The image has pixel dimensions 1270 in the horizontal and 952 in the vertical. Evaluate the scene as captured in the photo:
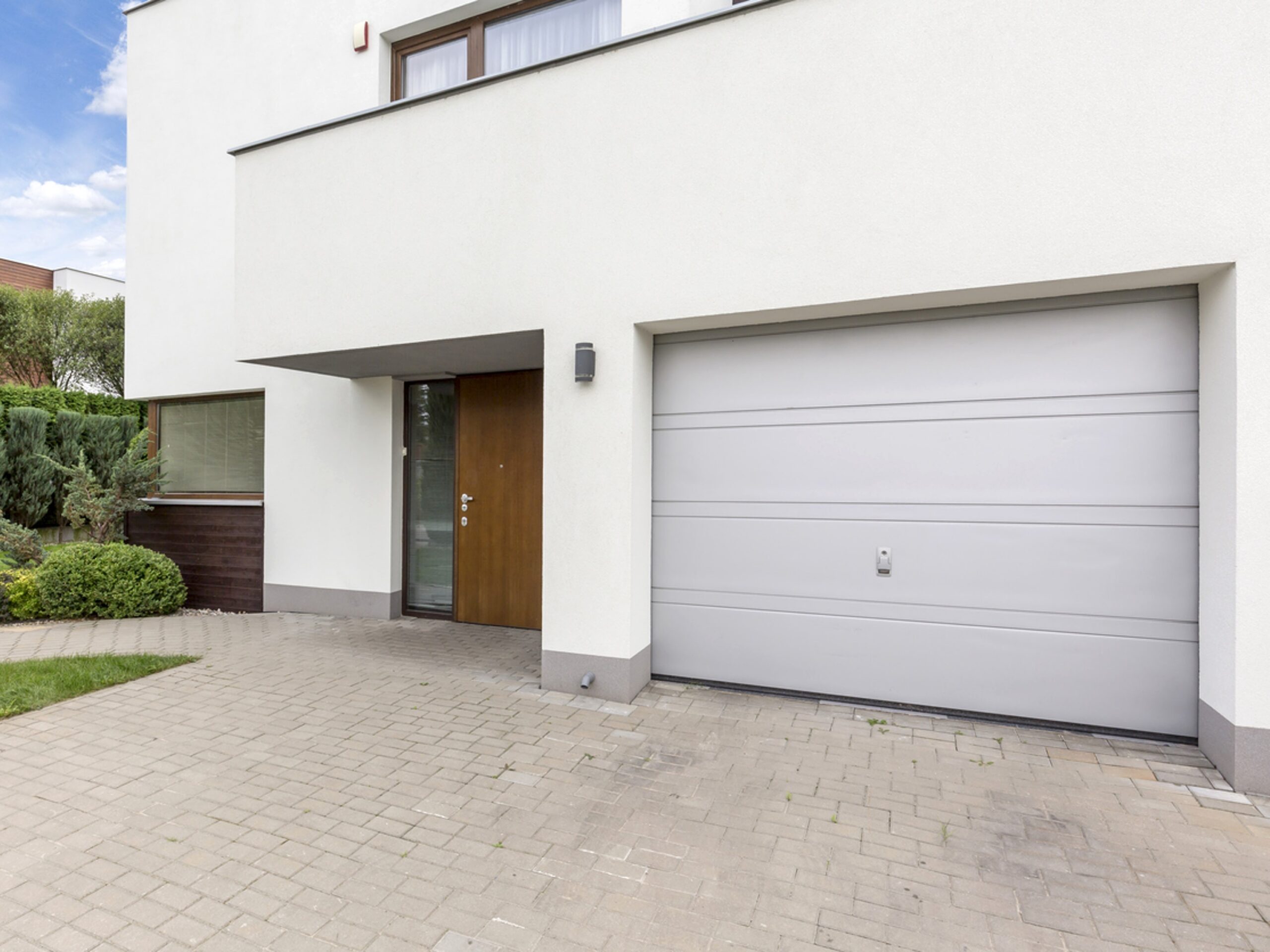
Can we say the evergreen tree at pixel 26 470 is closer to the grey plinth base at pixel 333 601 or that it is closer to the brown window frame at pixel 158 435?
the brown window frame at pixel 158 435

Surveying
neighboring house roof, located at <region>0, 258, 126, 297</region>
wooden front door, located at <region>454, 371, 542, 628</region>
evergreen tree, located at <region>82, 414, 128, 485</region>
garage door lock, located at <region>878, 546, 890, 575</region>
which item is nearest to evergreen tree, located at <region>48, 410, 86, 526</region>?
evergreen tree, located at <region>82, 414, 128, 485</region>

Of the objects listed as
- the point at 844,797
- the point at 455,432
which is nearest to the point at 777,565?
the point at 844,797

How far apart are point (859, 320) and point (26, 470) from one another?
444 inches

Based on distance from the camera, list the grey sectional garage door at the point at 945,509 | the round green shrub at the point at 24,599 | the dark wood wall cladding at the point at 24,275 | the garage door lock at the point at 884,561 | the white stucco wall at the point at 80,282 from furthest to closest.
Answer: the white stucco wall at the point at 80,282, the dark wood wall cladding at the point at 24,275, the round green shrub at the point at 24,599, the garage door lock at the point at 884,561, the grey sectional garage door at the point at 945,509

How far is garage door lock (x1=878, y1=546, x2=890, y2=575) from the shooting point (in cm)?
404

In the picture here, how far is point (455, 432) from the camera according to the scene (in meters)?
6.54

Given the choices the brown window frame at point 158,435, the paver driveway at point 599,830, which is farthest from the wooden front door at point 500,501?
the brown window frame at point 158,435

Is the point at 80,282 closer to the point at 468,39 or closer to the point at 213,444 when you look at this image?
the point at 213,444

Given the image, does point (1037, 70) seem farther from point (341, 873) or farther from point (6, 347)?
point (6, 347)

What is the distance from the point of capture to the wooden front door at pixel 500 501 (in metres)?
6.12

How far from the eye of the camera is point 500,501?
6258mm

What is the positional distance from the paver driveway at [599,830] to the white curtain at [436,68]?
A: 19.2 ft

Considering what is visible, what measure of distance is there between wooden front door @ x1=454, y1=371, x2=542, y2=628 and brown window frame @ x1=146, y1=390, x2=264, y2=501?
272 centimetres

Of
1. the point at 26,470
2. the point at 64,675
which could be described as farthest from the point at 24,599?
the point at 26,470
